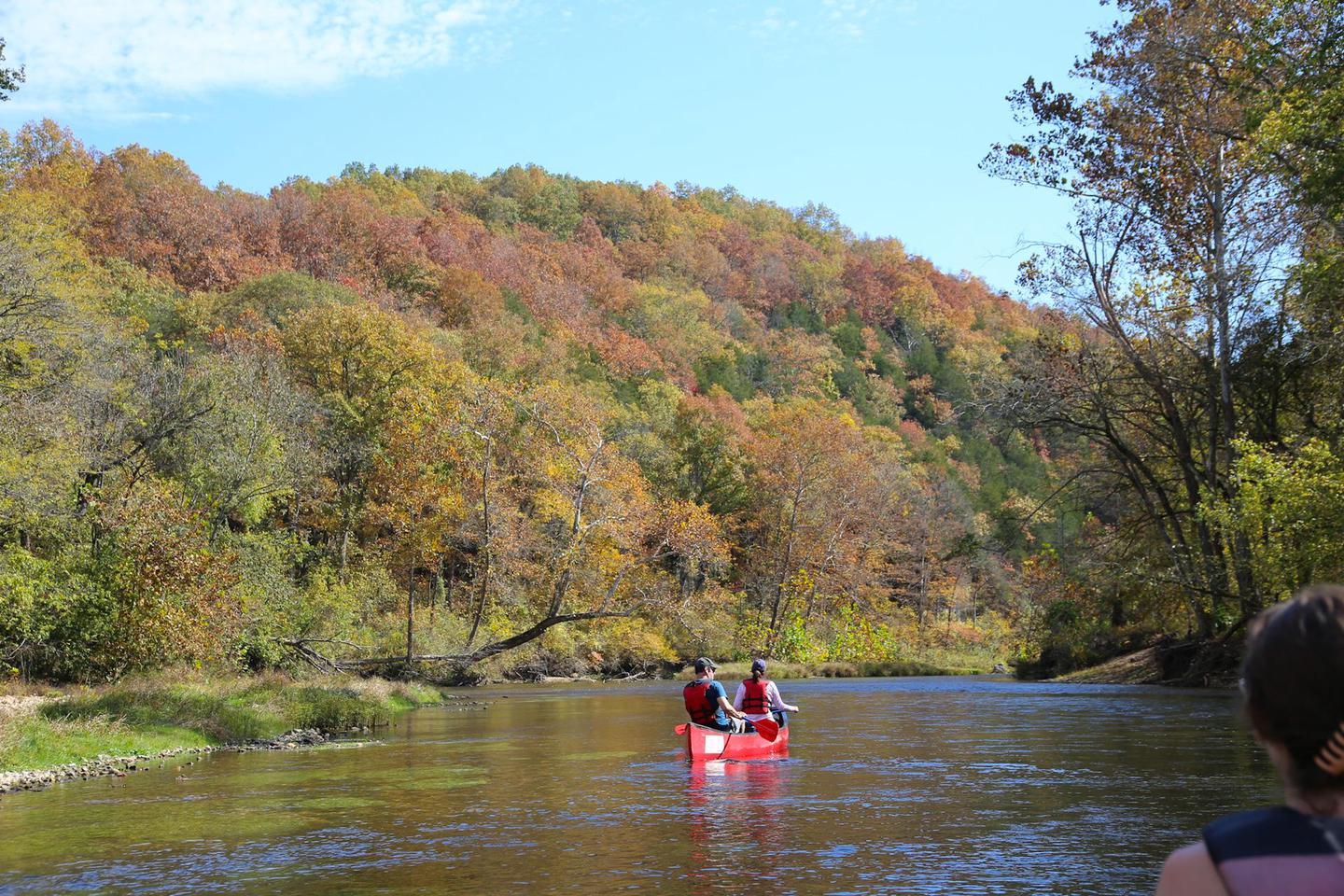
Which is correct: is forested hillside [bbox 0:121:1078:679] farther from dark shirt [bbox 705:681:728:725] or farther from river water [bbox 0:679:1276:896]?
dark shirt [bbox 705:681:728:725]

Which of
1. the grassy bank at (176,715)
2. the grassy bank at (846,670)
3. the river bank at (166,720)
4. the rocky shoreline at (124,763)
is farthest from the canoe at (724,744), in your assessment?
the grassy bank at (846,670)

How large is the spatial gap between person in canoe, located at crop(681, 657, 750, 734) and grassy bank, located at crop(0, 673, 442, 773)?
8.89 m

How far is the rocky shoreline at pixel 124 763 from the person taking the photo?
17266 millimetres

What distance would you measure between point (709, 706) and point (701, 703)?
0.49 ft

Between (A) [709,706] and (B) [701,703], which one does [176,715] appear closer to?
(B) [701,703]

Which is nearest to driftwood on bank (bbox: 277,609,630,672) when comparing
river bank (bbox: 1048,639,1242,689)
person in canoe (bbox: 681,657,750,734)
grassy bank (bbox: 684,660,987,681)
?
person in canoe (bbox: 681,657,750,734)

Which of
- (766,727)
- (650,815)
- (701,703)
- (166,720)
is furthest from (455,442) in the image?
(650,815)

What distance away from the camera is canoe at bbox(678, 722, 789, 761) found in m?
19.7

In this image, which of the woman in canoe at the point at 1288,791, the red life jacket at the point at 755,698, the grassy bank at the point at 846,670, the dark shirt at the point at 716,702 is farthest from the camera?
the grassy bank at the point at 846,670

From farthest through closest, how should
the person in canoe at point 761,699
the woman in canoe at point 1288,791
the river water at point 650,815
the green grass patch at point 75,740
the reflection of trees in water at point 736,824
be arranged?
1. the person in canoe at point 761,699
2. the green grass patch at point 75,740
3. the river water at point 650,815
4. the reflection of trees in water at point 736,824
5. the woman in canoe at point 1288,791

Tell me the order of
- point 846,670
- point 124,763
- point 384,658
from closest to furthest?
1. point 124,763
2. point 384,658
3. point 846,670

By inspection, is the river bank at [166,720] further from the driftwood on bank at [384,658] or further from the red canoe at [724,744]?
the red canoe at [724,744]

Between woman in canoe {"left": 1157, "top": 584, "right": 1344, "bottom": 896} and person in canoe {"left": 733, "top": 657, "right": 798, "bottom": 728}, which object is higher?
woman in canoe {"left": 1157, "top": 584, "right": 1344, "bottom": 896}

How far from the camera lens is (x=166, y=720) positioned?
22.4 meters
